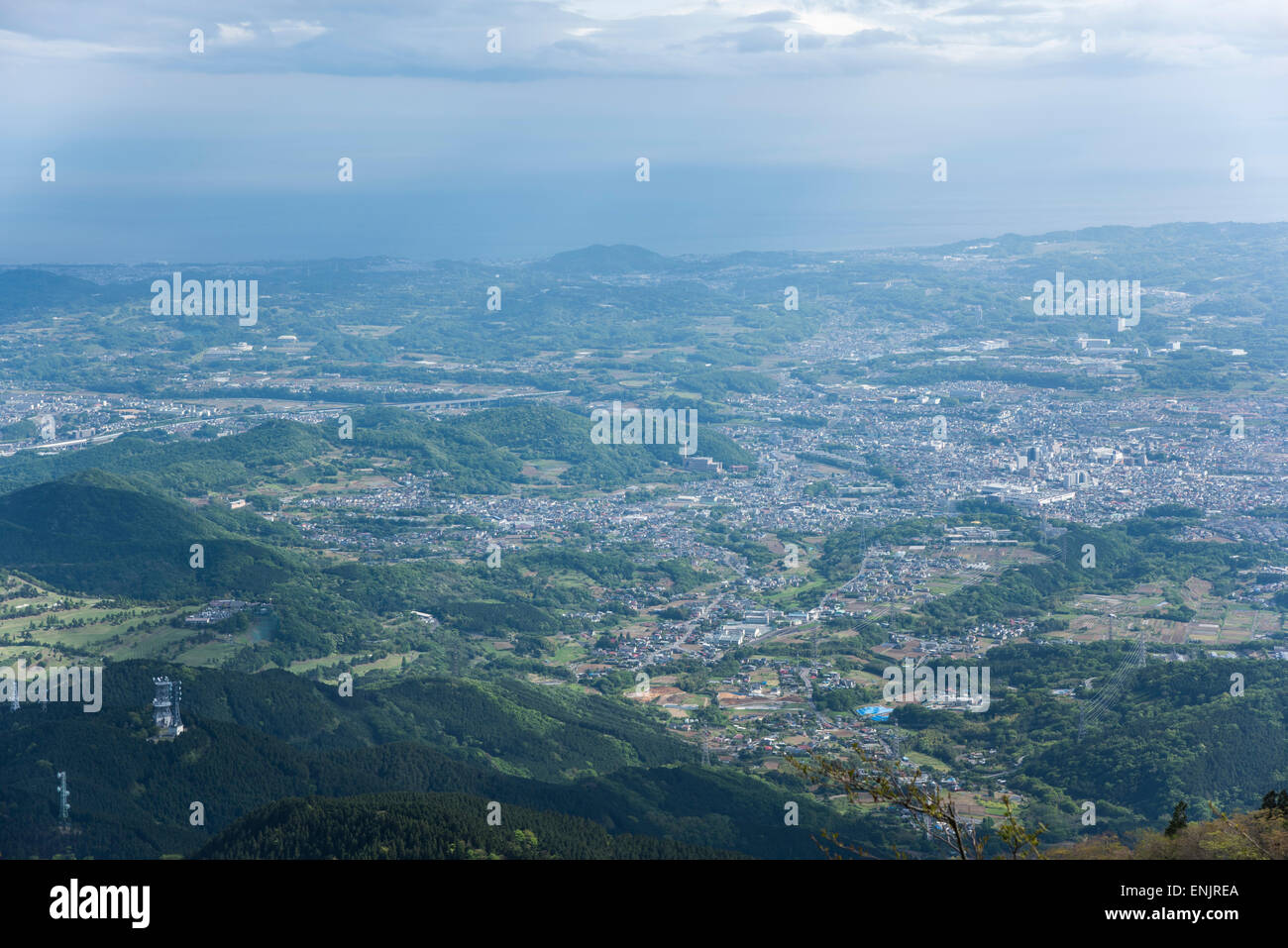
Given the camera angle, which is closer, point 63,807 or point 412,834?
point 412,834

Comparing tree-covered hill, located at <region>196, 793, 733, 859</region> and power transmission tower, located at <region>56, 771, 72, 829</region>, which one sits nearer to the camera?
tree-covered hill, located at <region>196, 793, 733, 859</region>

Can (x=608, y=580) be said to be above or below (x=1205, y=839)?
below

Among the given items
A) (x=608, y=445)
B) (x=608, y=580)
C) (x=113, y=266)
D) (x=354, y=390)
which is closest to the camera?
(x=608, y=580)

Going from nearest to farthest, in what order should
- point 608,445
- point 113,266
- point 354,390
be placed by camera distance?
point 608,445 → point 354,390 → point 113,266

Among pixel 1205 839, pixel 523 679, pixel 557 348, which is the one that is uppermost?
pixel 557 348

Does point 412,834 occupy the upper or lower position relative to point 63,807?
upper

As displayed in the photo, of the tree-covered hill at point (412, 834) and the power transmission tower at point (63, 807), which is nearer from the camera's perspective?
the tree-covered hill at point (412, 834)

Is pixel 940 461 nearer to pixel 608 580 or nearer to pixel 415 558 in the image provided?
pixel 608 580

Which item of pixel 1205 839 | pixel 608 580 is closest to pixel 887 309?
pixel 608 580

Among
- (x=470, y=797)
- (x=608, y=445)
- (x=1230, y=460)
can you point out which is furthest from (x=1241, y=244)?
(x=470, y=797)

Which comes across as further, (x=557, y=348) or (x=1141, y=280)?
(x=1141, y=280)
